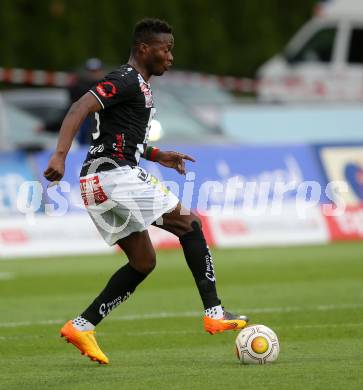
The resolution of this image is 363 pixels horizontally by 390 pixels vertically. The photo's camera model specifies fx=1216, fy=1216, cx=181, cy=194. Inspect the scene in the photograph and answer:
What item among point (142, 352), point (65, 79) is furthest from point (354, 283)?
point (65, 79)

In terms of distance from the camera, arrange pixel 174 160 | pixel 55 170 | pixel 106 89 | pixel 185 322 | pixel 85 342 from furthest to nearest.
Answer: pixel 185 322
pixel 174 160
pixel 85 342
pixel 106 89
pixel 55 170

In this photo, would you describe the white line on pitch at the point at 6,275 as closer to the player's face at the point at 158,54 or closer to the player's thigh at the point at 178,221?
the player's thigh at the point at 178,221

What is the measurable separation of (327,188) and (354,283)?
18.1 feet

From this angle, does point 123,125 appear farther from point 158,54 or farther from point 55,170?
point 55,170

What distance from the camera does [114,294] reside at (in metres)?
8.80

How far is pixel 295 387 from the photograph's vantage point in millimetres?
7504

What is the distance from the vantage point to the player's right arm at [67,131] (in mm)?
8008

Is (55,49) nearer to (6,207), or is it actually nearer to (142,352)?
(6,207)

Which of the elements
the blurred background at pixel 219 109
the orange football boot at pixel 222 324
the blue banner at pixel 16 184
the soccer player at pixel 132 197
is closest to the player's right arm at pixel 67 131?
the soccer player at pixel 132 197

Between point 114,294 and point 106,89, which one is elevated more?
point 106,89

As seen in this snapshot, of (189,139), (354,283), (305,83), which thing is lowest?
(354,283)

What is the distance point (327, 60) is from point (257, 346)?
21803mm

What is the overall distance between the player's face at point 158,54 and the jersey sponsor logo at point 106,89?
17.4 inches

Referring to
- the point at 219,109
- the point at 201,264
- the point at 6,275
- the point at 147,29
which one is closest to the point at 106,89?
the point at 147,29
